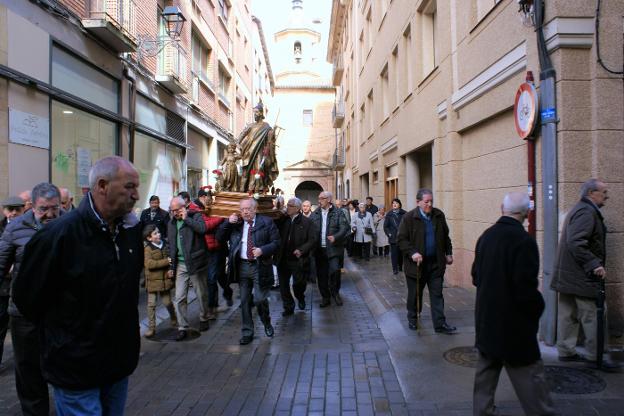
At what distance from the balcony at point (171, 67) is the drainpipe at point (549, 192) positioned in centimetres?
1087

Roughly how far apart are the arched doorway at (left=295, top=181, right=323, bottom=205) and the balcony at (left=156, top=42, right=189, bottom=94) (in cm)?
3065

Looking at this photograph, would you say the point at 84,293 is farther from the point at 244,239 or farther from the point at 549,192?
the point at 549,192

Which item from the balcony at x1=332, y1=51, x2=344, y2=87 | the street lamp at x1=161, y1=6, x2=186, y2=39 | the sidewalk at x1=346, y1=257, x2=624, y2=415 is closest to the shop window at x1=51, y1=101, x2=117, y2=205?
the street lamp at x1=161, y1=6, x2=186, y2=39

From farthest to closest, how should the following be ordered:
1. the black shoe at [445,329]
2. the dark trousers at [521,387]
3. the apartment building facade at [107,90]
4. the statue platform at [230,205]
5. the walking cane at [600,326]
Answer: the statue platform at [230,205], the apartment building facade at [107,90], the black shoe at [445,329], the walking cane at [600,326], the dark trousers at [521,387]

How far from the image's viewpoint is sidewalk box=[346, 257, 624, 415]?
4.02 meters

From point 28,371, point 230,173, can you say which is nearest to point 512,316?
point 28,371

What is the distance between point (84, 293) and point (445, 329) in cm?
485

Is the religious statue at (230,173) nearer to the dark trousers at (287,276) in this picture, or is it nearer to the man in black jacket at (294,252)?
the man in black jacket at (294,252)

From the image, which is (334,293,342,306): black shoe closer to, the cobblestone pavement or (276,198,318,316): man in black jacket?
(276,198,318,316): man in black jacket

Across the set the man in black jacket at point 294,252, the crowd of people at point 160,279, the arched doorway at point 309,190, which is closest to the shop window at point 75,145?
the crowd of people at point 160,279

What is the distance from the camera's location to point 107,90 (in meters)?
11.3

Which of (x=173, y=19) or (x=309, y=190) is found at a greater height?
(x=173, y=19)

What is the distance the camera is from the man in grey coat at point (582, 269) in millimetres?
4746

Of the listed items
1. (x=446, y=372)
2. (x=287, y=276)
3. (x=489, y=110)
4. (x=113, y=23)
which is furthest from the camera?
(x=113, y=23)
